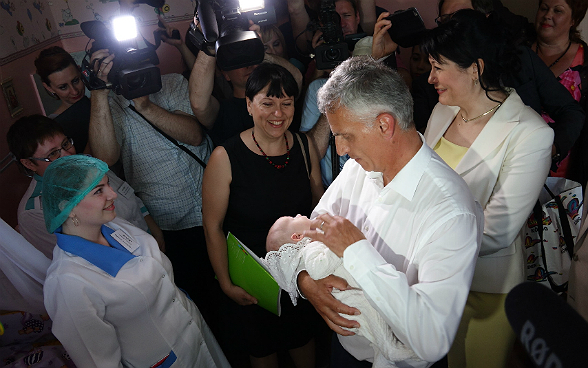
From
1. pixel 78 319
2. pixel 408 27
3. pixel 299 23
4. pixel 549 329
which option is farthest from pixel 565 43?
pixel 78 319

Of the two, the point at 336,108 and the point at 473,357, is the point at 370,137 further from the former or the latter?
the point at 473,357

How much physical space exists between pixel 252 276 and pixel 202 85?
1177 millimetres

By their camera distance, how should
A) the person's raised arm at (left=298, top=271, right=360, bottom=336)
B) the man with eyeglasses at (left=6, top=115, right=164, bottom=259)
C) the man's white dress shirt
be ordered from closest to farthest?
the man's white dress shirt → the person's raised arm at (left=298, top=271, right=360, bottom=336) → the man with eyeglasses at (left=6, top=115, right=164, bottom=259)

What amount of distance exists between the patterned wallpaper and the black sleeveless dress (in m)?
1.77

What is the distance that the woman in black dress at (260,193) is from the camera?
2129 mm

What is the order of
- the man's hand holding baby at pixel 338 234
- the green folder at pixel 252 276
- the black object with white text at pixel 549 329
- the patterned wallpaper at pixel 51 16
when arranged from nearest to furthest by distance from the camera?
1. the black object with white text at pixel 549 329
2. the man's hand holding baby at pixel 338 234
3. the green folder at pixel 252 276
4. the patterned wallpaper at pixel 51 16

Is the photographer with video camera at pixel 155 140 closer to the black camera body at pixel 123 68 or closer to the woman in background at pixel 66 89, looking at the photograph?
the black camera body at pixel 123 68

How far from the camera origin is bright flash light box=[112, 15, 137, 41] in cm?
232

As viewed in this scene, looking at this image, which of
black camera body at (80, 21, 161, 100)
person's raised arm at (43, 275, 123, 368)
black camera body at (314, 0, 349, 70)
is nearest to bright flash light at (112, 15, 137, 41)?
black camera body at (80, 21, 161, 100)

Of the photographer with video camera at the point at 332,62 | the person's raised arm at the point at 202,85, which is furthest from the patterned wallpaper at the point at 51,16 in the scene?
the photographer with video camera at the point at 332,62

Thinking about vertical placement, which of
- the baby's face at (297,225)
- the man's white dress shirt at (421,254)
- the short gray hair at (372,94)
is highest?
the short gray hair at (372,94)

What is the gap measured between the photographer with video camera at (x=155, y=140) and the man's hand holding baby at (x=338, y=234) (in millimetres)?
1469

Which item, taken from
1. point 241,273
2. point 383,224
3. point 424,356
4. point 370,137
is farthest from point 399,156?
point 241,273

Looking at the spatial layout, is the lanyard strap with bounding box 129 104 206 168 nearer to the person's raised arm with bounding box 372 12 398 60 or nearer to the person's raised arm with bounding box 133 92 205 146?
the person's raised arm with bounding box 133 92 205 146
